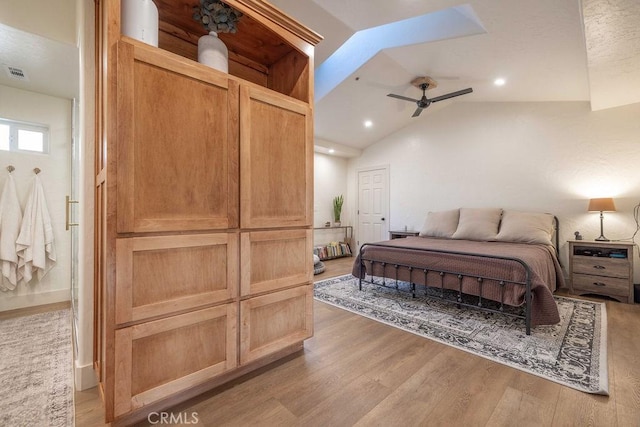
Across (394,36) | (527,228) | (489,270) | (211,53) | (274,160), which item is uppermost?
(394,36)

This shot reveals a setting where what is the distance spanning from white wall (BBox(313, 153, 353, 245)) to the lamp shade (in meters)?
4.30

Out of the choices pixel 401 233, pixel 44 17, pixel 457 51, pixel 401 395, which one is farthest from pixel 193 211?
pixel 401 233

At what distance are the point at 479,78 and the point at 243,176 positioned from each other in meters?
3.76

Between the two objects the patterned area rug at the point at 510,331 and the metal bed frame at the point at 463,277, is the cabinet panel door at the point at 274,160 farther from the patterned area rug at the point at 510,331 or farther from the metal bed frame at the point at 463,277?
the metal bed frame at the point at 463,277

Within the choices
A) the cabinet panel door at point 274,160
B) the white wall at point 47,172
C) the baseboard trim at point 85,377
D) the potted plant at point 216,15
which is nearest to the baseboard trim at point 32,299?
the white wall at point 47,172

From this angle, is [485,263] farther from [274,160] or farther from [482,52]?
[482,52]

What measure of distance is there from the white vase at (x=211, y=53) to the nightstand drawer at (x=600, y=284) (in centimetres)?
461

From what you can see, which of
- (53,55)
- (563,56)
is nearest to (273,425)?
(53,55)

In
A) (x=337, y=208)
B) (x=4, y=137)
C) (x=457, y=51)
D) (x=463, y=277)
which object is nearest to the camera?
(x=463, y=277)

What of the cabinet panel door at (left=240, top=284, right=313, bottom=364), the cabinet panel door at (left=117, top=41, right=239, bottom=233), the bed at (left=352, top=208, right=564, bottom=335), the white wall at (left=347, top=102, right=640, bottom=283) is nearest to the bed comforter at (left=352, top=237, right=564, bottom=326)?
the bed at (left=352, top=208, right=564, bottom=335)

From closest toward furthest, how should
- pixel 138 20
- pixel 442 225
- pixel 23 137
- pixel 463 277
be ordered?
pixel 138 20, pixel 463 277, pixel 23 137, pixel 442 225

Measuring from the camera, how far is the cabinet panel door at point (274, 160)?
5.41 feet

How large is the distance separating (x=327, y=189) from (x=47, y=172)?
4.64 m

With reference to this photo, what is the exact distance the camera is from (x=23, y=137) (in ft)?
9.79
